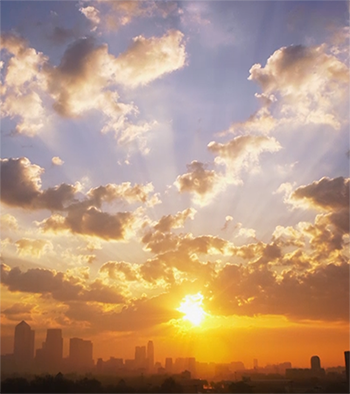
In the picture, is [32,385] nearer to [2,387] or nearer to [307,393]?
[2,387]

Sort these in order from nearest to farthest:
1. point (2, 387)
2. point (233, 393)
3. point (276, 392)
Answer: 1. point (2, 387)
2. point (233, 393)
3. point (276, 392)

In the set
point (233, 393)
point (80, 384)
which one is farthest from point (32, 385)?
point (233, 393)

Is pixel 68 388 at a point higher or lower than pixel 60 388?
lower

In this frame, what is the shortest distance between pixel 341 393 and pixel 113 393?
74858 millimetres

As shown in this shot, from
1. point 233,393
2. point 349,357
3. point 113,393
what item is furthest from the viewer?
point 349,357

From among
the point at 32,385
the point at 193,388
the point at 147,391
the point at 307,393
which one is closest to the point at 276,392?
the point at 307,393

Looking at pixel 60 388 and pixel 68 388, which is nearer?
pixel 60 388

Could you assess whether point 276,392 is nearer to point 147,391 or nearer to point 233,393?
point 233,393

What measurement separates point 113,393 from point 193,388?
23.9 meters

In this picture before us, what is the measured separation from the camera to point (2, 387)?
116 m

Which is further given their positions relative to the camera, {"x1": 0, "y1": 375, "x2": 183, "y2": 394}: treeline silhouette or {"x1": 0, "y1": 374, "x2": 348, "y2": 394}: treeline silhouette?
{"x1": 0, "y1": 374, "x2": 348, "y2": 394}: treeline silhouette

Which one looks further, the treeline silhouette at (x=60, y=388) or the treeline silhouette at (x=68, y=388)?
the treeline silhouette at (x=68, y=388)

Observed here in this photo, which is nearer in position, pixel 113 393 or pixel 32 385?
pixel 32 385

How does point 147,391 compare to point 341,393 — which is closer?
point 147,391
